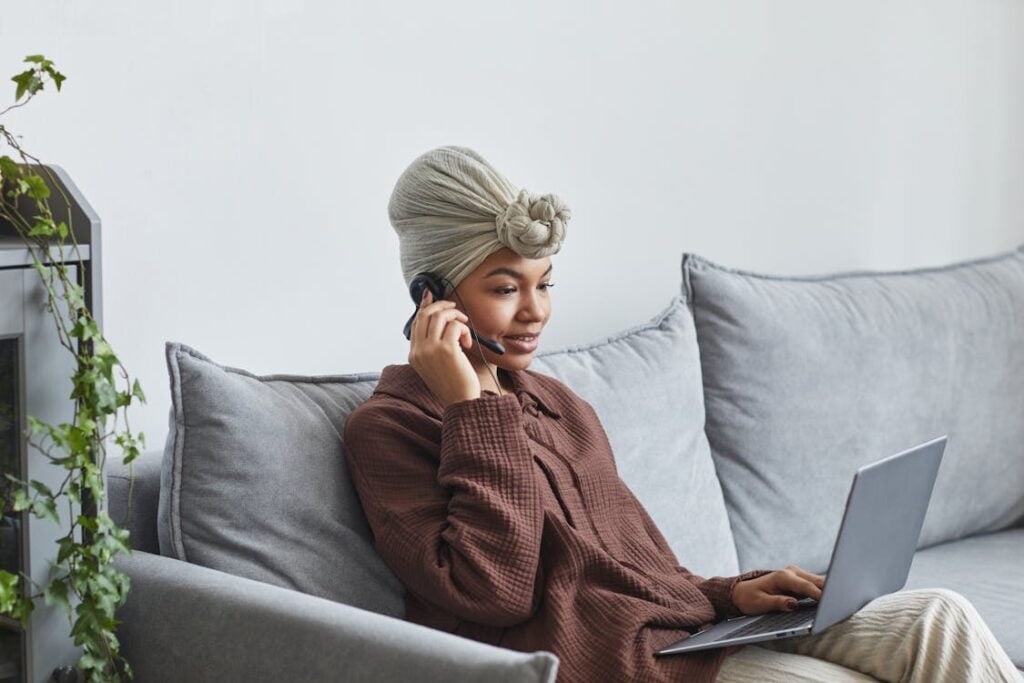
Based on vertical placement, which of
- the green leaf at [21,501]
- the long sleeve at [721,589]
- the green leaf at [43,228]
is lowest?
the long sleeve at [721,589]

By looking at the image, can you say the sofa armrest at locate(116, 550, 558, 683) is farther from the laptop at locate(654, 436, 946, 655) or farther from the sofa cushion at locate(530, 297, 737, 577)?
the sofa cushion at locate(530, 297, 737, 577)

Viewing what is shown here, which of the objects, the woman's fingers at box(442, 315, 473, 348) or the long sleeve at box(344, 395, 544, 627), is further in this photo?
the woman's fingers at box(442, 315, 473, 348)

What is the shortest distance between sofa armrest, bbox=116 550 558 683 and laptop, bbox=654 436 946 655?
0.39 metres

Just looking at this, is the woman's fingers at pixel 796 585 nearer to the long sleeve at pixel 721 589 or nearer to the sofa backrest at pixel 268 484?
the long sleeve at pixel 721 589

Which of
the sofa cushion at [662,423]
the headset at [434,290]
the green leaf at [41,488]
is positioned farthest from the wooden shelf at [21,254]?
the sofa cushion at [662,423]

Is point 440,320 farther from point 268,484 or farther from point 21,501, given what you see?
point 21,501

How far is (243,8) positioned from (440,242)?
51 centimetres

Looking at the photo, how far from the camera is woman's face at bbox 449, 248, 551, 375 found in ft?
A: 5.65

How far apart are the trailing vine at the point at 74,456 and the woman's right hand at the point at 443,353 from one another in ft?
1.30

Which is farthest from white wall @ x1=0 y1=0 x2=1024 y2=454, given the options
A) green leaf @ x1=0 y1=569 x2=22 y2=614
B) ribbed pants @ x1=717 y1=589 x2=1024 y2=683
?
ribbed pants @ x1=717 y1=589 x2=1024 y2=683

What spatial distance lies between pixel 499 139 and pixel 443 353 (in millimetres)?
770

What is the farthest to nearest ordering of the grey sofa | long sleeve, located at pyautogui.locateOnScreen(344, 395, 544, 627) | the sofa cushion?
the sofa cushion
long sleeve, located at pyautogui.locateOnScreen(344, 395, 544, 627)
the grey sofa

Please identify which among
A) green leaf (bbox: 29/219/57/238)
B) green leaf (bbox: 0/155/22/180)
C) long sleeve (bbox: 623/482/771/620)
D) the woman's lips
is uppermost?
green leaf (bbox: 0/155/22/180)

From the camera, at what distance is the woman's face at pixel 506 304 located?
1.72 metres
